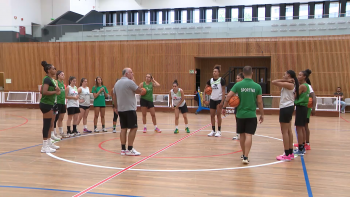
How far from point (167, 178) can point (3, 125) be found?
27.5ft

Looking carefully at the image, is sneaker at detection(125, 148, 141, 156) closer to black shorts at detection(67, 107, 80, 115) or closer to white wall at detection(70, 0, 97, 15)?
black shorts at detection(67, 107, 80, 115)

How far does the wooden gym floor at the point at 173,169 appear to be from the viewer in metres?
3.95

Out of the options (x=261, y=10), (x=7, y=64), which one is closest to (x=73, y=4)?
(x=7, y=64)

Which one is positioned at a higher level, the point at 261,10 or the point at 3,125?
the point at 261,10

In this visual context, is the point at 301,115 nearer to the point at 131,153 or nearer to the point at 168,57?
the point at 131,153

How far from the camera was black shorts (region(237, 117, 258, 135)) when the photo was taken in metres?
5.16

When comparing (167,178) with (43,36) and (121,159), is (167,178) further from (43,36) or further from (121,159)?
(43,36)

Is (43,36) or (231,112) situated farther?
(43,36)

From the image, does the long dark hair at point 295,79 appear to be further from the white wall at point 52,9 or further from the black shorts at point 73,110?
the white wall at point 52,9

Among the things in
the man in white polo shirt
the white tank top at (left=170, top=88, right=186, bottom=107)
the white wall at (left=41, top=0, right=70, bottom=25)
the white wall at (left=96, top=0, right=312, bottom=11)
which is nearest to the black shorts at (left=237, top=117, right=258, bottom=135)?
the man in white polo shirt

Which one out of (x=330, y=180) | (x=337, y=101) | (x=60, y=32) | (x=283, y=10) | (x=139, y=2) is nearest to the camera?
(x=330, y=180)

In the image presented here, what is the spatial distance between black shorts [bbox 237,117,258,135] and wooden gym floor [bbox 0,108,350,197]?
594 mm

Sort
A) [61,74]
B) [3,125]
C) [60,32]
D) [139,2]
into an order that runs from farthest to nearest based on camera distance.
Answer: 1. [139,2]
2. [60,32]
3. [3,125]
4. [61,74]

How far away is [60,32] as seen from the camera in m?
19.6
